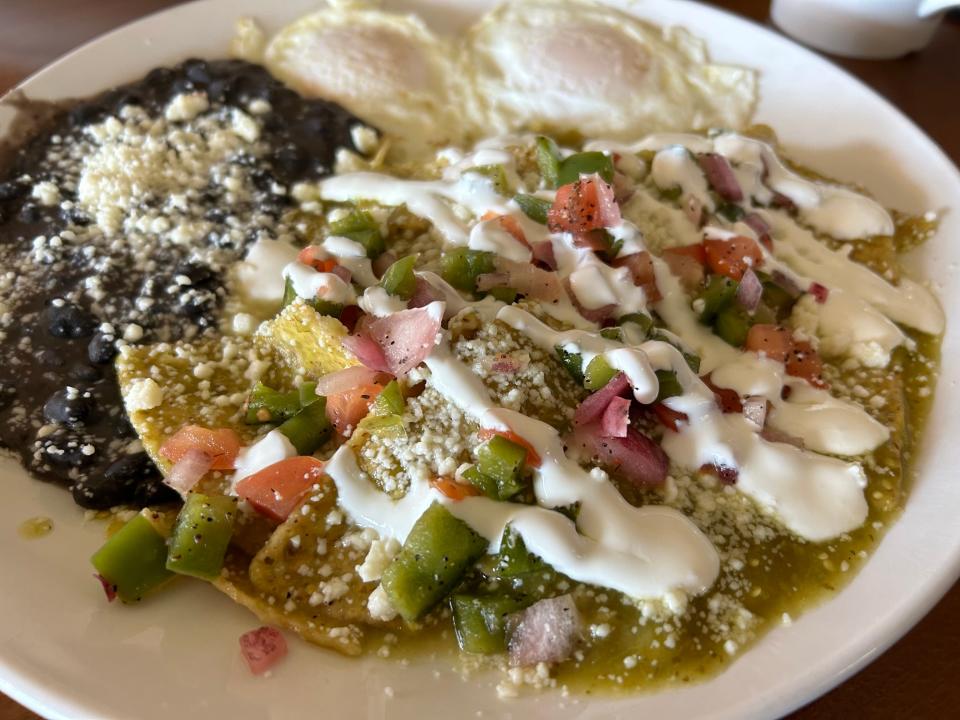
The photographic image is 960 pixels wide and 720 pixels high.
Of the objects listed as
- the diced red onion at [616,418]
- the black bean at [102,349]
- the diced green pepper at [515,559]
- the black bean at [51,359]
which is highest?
the diced red onion at [616,418]

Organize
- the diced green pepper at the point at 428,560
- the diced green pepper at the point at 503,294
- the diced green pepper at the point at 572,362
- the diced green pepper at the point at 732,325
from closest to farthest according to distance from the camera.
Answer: the diced green pepper at the point at 428,560
the diced green pepper at the point at 572,362
the diced green pepper at the point at 503,294
the diced green pepper at the point at 732,325

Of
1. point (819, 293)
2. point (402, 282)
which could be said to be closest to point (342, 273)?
point (402, 282)

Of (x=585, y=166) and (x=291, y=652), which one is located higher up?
(x=585, y=166)

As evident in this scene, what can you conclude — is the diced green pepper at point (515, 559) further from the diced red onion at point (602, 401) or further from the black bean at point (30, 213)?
the black bean at point (30, 213)

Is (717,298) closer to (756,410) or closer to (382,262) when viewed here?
(756,410)

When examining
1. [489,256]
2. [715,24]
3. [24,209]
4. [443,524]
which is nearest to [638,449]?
[443,524]

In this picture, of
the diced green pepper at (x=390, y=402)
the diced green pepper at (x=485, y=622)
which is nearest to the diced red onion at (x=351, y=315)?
the diced green pepper at (x=390, y=402)
